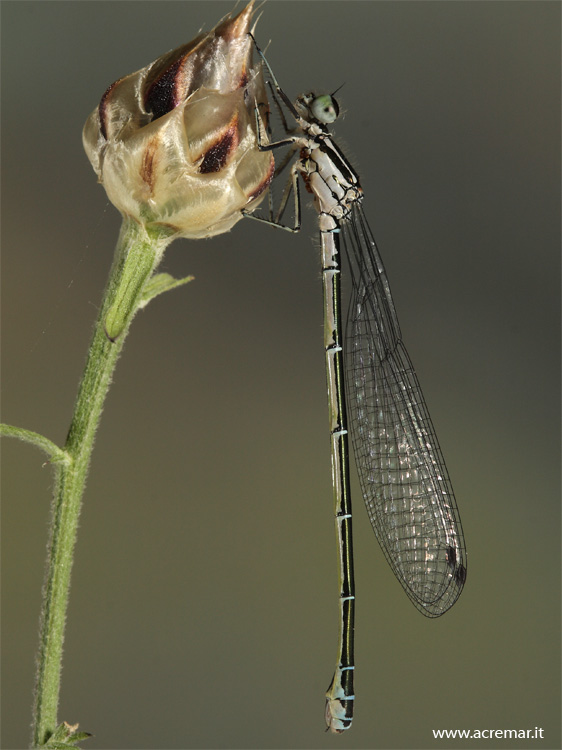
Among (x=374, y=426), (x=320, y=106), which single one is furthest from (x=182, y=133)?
(x=374, y=426)

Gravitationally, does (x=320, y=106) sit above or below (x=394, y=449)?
above

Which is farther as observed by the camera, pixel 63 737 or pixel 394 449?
pixel 394 449

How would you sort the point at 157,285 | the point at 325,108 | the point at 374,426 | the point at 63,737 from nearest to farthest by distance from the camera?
the point at 63,737 < the point at 157,285 < the point at 325,108 < the point at 374,426

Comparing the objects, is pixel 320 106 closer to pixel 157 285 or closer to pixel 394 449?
pixel 157 285

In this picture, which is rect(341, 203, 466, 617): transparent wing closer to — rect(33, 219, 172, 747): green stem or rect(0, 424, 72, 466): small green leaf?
rect(33, 219, 172, 747): green stem

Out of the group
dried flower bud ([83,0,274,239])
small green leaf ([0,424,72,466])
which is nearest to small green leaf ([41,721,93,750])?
small green leaf ([0,424,72,466])

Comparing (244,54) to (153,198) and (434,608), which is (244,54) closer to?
(153,198)

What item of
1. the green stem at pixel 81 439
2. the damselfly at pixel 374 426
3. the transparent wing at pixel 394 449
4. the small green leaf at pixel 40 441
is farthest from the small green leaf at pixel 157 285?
the transparent wing at pixel 394 449
